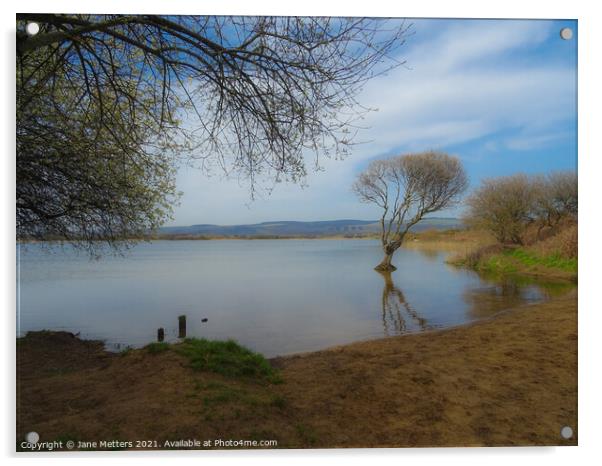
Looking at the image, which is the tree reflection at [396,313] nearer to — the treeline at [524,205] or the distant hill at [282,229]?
the distant hill at [282,229]

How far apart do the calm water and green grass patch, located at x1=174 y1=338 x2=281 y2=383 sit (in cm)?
26

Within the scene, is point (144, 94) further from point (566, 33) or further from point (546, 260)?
point (546, 260)

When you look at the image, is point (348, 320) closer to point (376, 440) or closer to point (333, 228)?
point (333, 228)

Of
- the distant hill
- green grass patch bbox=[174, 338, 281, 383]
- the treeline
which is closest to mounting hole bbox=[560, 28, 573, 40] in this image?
the treeline

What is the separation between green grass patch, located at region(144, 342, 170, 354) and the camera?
3.90 metres

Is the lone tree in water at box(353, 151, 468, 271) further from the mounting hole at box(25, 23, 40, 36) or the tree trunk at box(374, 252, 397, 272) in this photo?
the mounting hole at box(25, 23, 40, 36)

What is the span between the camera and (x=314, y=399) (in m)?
3.38

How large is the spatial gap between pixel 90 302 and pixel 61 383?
1.67 metres

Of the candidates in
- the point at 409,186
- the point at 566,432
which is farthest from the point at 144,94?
the point at 566,432

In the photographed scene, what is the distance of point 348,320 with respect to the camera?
18.6ft

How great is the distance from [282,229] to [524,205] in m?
4.00

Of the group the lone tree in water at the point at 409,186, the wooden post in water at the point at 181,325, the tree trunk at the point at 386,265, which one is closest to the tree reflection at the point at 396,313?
the tree trunk at the point at 386,265

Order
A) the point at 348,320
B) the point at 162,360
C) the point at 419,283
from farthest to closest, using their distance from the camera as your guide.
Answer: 1. the point at 419,283
2. the point at 348,320
3. the point at 162,360
